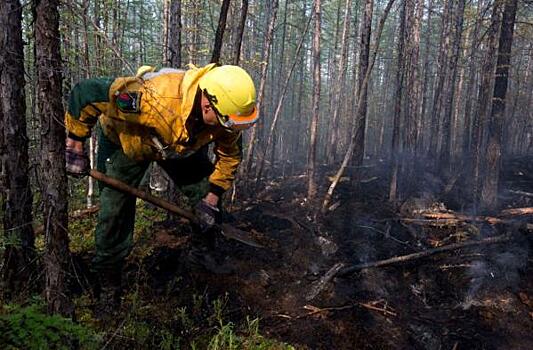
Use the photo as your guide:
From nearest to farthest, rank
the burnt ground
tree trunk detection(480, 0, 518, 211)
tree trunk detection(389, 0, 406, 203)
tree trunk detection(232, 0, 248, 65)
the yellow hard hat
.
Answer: the yellow hard hat
the burnt ground
tree trunk detection(232, 0, 248, 65)
tree trunk detection(480, 0, 518, 211)
tree trunk detection(389, 0, 406, 203)

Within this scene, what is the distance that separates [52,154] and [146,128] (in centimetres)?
103

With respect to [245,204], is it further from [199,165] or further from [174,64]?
[199,165]

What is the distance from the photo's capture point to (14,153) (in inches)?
137

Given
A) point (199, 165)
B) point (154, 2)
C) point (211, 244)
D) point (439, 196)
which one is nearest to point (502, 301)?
point (211, 244)

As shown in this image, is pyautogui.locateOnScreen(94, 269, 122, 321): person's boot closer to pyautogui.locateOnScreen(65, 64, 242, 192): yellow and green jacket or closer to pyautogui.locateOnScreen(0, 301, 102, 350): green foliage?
pyautogui.locateOnScreen(65, 64, 242, 192): yellow and green jacket

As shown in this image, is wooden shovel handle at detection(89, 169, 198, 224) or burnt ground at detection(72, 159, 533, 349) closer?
wooden shovel handle at detection(89, 169, 198, 224)

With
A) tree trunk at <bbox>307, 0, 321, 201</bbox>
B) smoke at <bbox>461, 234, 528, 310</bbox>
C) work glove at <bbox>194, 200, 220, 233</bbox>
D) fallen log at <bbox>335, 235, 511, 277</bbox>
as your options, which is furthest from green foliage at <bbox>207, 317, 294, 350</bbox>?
tree trunk at <bbox>307, 0, 321, 201</bbox>

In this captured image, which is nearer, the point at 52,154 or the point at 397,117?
the point at 52,154

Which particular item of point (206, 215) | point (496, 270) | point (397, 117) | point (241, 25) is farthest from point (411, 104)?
point (206, 215)

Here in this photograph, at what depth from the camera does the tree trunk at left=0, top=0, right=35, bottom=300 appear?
3.22m

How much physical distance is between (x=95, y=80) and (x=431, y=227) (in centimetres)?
718

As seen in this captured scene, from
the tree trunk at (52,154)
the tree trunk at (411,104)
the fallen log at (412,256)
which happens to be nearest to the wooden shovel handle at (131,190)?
the tree trunk at (52,154)

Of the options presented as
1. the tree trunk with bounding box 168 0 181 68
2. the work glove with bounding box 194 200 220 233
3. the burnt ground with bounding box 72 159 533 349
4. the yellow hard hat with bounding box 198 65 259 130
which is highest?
the tree trunk with bounding box 168 0 181 68

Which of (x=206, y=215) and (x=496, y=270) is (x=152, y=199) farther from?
(x=496, y=270)
